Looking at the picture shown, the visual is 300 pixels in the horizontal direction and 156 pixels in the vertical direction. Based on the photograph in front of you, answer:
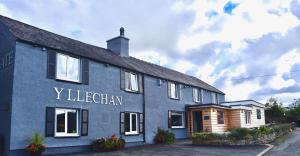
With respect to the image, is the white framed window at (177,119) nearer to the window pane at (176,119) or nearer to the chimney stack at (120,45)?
the window pane at (176,119)

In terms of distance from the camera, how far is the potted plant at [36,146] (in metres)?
13.9

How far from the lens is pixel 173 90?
2683 cm

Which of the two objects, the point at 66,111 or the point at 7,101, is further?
the point at 66,111

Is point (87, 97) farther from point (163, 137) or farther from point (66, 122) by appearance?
point (163, 137)

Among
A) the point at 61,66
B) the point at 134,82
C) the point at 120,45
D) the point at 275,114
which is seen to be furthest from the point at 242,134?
the point at 275,114

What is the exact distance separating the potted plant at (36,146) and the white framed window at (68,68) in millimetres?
3456

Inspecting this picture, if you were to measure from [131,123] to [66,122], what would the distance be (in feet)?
18.9

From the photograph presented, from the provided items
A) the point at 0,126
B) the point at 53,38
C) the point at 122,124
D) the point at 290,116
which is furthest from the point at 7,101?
the point at 290,116

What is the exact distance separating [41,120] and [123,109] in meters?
6.33

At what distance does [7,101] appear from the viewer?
48.3ft

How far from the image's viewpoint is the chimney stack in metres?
25.3

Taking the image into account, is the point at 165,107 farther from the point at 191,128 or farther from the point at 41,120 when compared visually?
the point at 41,120

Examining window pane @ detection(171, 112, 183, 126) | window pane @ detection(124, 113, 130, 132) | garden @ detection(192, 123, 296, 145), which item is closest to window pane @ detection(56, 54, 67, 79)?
window pane @ detection(124, 113, 130, 132)

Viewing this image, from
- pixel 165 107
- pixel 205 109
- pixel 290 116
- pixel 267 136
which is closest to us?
pixel 267 136
